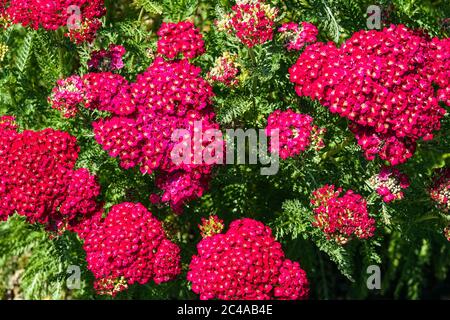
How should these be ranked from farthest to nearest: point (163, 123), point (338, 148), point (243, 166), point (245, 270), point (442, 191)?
point (243, 166), point (338, 148), point (442, 191), point (163, 123), point (245, 270)

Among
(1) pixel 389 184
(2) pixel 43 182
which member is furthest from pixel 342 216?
(2) pixel 43 182

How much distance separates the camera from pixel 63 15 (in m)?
3.34

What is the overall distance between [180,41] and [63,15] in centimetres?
68

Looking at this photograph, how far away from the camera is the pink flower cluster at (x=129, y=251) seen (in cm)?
301

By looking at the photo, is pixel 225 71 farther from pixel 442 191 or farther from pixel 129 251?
pixel 442 191

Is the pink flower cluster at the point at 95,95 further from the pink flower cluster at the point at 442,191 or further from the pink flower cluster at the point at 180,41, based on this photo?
the pink flower cluster at the point at 442,191

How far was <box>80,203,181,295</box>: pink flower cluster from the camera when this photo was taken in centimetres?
301

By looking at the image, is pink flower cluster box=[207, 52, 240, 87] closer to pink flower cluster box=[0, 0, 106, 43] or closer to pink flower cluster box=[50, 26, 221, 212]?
pink flower cluster box=[50, 26, 221, 212]

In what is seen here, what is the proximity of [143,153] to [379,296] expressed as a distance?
358 cm

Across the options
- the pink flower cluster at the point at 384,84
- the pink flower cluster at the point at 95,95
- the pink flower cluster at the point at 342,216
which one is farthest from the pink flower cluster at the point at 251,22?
the pink flower cluster at the point at 342,216

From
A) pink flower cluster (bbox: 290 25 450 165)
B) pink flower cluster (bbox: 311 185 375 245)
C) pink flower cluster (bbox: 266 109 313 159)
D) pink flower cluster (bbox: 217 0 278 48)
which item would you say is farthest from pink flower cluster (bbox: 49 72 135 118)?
pink flower cluster (bbox: 311 185 375 245)

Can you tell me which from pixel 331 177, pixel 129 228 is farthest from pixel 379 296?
pixel 129 228

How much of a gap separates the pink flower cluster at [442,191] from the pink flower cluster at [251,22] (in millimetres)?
1202

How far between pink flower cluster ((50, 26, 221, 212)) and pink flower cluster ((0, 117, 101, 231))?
26cm
